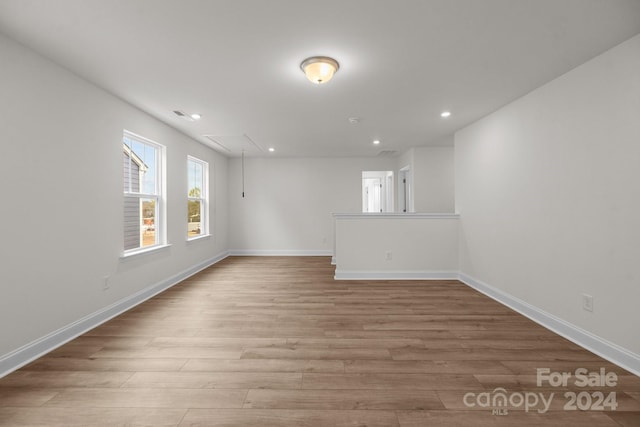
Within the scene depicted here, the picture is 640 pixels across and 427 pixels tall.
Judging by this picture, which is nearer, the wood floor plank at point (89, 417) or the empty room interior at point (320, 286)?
the wood floor plank at point (89, 417)

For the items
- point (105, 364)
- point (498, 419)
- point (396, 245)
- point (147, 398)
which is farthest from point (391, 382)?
point (396, 245)

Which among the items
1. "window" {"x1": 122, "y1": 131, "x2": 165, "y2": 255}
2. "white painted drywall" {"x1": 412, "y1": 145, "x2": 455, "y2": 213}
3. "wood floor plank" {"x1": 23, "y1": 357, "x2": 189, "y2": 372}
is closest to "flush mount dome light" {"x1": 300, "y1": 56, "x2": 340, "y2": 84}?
"window" {"x1": 122, "y1": 131, "x2": 165, "y2": 255}

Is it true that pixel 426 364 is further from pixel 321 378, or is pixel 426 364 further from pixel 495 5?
pixel 495 5

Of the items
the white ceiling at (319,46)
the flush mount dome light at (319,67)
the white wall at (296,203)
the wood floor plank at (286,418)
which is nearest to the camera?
the wood floor plank at (286,418)

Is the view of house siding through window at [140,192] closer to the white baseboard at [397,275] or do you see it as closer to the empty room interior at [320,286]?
the empty room interior at [320,286]

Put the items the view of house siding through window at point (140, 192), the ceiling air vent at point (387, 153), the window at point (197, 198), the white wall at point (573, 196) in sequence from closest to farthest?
1. the white wall at point (573, 196)
2. the view of house siding through window at point (140, 192)
3. the window at point (197, 198)
4. the ceiling air vent at point (387, 153)

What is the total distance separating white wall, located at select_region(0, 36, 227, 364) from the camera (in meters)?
2.10

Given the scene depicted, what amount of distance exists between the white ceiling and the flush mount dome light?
0.21 feet

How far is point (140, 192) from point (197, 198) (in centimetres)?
178

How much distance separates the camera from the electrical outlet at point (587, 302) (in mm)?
2410

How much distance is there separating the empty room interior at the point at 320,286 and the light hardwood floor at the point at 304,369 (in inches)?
0.8

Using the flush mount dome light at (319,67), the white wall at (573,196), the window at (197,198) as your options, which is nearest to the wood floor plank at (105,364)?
the flush mount dome light at (319,67)

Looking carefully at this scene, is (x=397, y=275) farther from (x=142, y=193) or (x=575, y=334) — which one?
(x=142, y=193)

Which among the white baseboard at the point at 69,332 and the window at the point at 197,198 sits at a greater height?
the window at the point at 197,198
